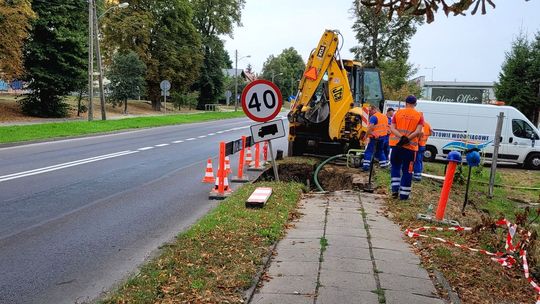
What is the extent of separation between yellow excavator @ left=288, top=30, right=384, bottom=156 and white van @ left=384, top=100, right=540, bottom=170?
18.9 ft

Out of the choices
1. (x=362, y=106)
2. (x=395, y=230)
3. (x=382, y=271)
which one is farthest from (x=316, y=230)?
(x=362, y=106)

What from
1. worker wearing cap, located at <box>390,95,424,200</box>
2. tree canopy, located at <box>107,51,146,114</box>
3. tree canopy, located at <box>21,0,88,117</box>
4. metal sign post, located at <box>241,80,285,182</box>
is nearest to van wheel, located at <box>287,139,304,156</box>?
metal sign post, located at <box>241,80,285,182</box>

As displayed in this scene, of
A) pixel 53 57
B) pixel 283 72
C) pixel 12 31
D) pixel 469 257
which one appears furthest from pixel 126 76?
pixel 283 72

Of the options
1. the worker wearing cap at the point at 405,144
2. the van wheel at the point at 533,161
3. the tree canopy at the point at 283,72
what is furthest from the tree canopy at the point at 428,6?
the tree canopy at the point at 283,72

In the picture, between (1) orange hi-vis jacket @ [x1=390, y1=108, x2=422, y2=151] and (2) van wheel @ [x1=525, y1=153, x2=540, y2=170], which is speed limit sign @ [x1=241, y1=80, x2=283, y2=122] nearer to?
(1) orange hi-vis jacket @ [x1=390, y1=108, x2=422, y2=151]

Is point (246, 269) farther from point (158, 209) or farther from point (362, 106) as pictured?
point (362, 106)

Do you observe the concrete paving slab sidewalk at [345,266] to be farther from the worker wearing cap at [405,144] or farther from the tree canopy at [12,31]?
the tree canopy at [12,31]

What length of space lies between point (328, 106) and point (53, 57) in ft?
83.5

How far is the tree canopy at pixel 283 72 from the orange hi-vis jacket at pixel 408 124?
91.9 m

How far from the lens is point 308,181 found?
12.3 metres

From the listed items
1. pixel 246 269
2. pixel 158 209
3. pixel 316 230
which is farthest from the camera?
pixel 158 209

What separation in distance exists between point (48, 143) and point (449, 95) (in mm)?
34355

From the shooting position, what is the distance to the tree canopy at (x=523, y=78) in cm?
2980

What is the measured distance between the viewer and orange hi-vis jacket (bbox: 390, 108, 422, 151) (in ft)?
27.8
